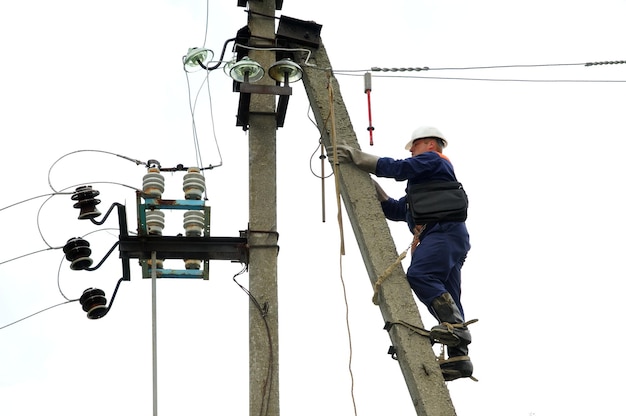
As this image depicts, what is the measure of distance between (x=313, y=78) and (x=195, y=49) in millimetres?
Result: 828

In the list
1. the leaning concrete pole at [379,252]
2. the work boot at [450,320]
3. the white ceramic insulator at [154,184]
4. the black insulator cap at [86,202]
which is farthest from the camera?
the black insulator cap at [86,202]

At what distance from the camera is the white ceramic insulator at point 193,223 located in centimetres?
608

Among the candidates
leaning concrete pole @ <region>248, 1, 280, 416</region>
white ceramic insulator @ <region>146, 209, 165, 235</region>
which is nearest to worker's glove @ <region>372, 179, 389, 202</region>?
leaning concrete pole @ <region>248, 1, 280, 416</region>

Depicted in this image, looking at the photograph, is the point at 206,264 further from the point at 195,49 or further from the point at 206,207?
the point at 195,49

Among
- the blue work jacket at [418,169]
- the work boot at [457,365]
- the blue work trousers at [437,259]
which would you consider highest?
the blue work jacket at [418,169]

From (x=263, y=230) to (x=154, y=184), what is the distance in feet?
2.70

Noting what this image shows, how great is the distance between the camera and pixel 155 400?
570 cm

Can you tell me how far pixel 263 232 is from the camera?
5883 mm

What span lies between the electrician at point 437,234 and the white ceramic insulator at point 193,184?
44.1 inches

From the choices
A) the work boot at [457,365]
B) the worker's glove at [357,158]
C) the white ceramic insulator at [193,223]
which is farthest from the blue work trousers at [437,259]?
the white ceramic insulator at [193,223]

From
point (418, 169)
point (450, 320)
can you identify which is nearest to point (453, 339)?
point (450, 320)

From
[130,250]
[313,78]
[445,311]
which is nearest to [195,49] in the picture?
[313,78]

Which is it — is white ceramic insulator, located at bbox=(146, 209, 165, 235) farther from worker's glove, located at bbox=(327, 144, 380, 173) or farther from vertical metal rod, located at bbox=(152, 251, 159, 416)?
worker's glove, located at bbox=(327, 144, 380, 173)

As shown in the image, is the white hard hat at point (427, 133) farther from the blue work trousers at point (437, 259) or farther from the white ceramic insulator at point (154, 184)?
the white ceramic insulator at point (154, 184)
